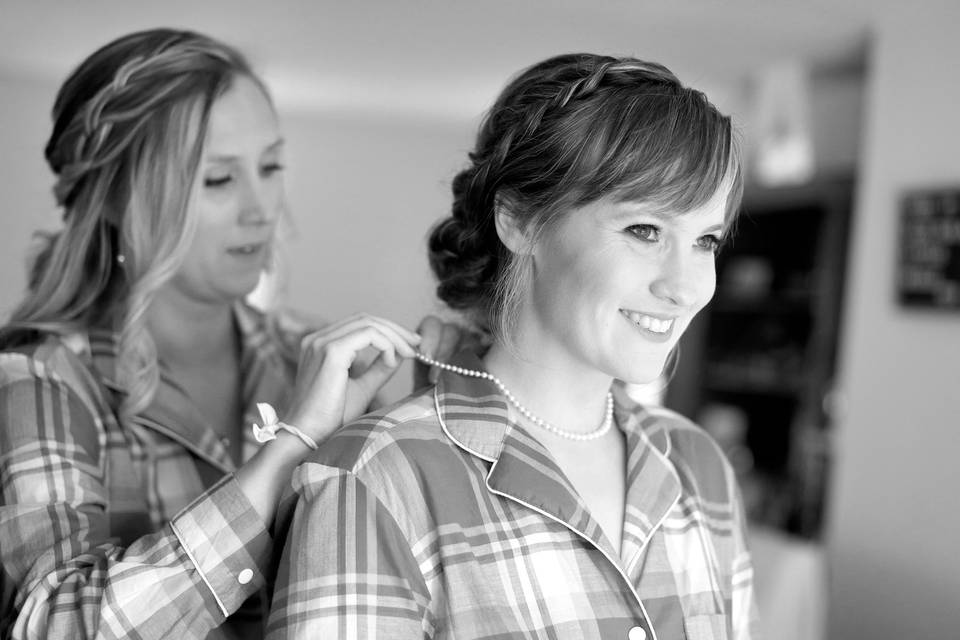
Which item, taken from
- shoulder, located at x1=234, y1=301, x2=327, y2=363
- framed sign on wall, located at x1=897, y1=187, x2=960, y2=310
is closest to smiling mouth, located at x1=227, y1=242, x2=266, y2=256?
shoulder, located at x1=234, y1=301, x2=327, y2=363

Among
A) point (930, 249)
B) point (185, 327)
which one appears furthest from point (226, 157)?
point (930, 249)

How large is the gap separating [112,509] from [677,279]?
966 mm

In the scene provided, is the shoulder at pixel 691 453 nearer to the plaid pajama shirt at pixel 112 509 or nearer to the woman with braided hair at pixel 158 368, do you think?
the woman with braided hair at pixel 158 368

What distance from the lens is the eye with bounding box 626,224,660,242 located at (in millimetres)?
1079

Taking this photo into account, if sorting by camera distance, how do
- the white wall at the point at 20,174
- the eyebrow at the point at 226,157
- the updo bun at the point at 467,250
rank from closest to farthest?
1. the updo bun at the point at 467,250
2. the eyebrow at the point at 226,157
3. the white wall at the point at 20,174

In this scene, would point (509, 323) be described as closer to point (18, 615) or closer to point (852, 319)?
point (18, 615)

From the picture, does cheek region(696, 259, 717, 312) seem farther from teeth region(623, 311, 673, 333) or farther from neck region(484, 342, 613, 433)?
neck region(484, 342, 613, 433)

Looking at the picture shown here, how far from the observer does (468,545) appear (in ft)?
3.40

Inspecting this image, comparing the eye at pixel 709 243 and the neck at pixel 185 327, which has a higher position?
the eye at pixel 709 243

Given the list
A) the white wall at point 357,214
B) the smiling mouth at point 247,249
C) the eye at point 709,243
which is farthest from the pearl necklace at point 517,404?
the white wall at point 357,214

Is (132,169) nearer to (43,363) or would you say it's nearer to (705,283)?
(43,363)

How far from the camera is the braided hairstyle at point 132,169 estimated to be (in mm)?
1448

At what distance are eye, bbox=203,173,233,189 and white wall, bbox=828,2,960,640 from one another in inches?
108

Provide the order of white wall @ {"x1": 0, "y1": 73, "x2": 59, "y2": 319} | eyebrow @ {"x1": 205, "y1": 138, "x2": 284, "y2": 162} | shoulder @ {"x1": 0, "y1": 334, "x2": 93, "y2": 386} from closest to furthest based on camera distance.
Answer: shoulder @ {"x1": 0, "y1": 334, "x2": 93, "y2": 386} → eyebrow @ {"x1": 205, "y1": 138, "x2": 284, "y2": 162} → white wall @ {"x1": 0, "y1": 73, "x2": 59, "y2": 319}
